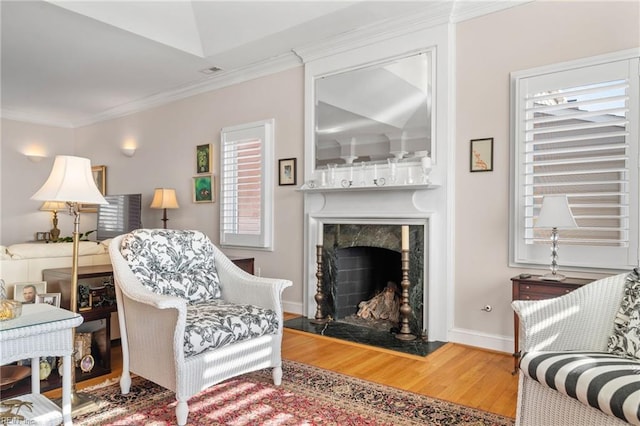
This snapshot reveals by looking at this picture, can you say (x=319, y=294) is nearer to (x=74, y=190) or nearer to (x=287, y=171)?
(x=287, y=171)

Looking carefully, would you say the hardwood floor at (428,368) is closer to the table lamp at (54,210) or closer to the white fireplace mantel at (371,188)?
the white fireplace mantel at (371,188)

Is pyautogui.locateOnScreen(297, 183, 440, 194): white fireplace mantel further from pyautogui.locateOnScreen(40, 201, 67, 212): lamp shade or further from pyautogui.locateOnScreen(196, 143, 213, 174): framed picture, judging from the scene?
pyautogui.locateOnScreen(40, 201, 67, 212): lamp shade

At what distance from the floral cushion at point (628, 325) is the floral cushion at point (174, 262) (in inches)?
88.5

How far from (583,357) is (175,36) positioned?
4.29m

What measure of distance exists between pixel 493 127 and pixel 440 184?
0.60 m

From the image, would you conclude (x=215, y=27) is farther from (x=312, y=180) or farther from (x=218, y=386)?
(x=218, y=386)

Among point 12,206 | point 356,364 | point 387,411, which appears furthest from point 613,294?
point 12,206

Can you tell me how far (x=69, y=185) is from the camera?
227cm

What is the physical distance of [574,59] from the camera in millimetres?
3055

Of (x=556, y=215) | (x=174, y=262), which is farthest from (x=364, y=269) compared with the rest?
(x=174, y=262)

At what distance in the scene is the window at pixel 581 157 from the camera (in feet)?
9.33

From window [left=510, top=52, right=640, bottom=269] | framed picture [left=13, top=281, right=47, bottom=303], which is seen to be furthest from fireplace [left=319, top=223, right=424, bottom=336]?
framed picture [left=13, top=281, right=47, bottom=303]

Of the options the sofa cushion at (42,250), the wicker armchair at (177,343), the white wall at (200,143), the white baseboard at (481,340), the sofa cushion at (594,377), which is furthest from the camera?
the white wall at (200,143)

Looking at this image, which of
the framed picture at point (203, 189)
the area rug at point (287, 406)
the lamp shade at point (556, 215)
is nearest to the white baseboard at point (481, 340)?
the lamp shade at point (556, 215)
